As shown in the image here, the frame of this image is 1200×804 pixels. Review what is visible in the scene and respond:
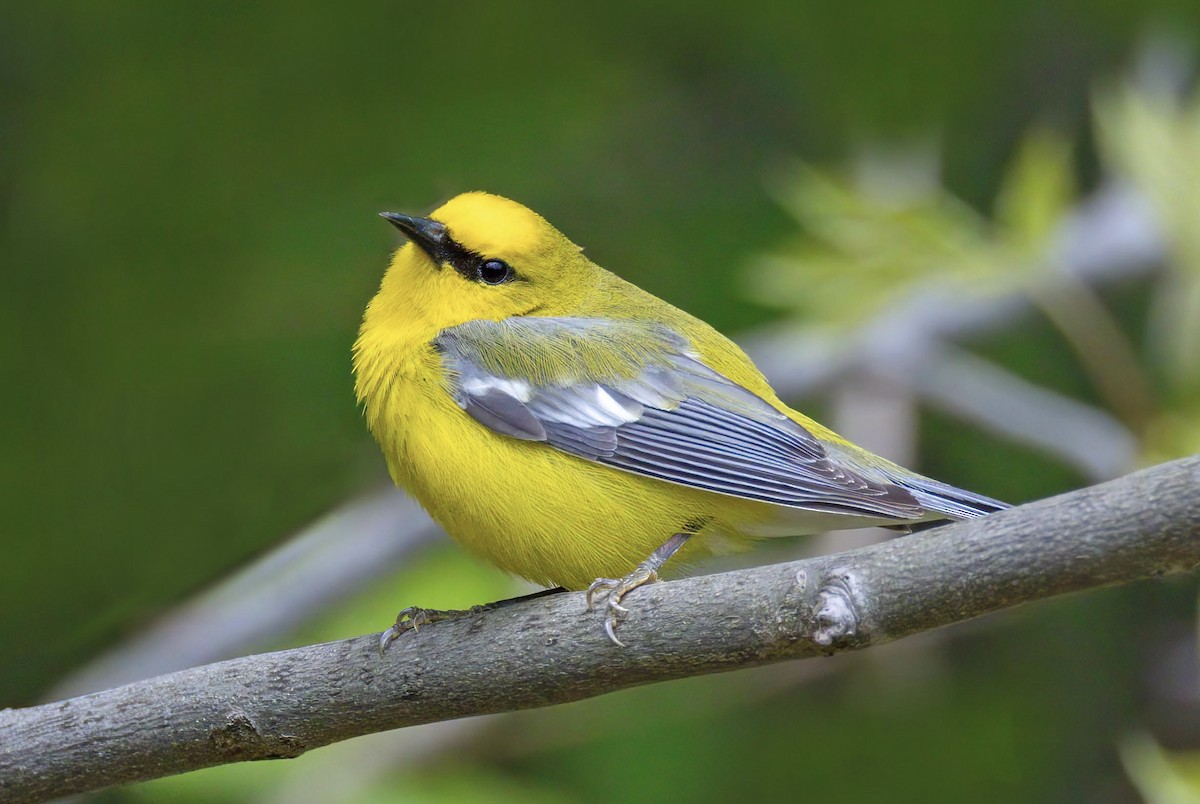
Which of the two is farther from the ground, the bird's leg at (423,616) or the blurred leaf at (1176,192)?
the blurred leaf at (1176,192)

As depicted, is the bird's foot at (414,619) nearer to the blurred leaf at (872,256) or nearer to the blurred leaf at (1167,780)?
the blurred leaf at (1167,780)

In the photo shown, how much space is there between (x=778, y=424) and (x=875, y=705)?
221cm


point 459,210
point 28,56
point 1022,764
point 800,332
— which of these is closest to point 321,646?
point 459,210

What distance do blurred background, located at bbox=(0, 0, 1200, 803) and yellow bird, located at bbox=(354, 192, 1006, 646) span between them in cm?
42

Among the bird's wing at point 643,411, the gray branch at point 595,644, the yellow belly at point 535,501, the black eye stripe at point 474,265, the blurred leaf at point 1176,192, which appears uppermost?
the blurred leaf at point 1176,192

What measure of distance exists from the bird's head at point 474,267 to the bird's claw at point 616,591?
2.93 ft

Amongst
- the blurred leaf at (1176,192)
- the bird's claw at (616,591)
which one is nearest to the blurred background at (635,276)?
the blurred leaf at (1176,192)

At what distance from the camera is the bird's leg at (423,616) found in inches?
97.0

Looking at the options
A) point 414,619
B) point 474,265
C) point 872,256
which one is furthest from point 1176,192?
point 414,619

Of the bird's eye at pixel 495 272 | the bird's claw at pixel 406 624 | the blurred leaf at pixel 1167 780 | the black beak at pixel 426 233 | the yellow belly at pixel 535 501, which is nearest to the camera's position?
the bird's claw at pixel 406 624

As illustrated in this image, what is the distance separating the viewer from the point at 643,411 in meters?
3.10

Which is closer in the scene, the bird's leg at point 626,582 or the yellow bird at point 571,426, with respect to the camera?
the bird's leg at point 626,582

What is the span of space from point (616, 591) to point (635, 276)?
2.41 m

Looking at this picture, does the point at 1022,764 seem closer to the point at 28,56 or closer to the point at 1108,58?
the point at 1108,58
